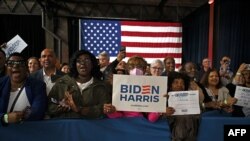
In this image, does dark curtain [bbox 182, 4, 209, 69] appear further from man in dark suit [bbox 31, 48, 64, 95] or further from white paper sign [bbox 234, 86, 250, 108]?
man in dark suit [bbox 31, 48, 64, 95]

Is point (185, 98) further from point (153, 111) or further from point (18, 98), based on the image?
point (18, 98)

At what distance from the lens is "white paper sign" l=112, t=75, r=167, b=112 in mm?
2377

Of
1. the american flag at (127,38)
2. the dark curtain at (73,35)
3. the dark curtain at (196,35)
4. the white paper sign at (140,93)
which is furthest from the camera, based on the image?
the dark curtain at (73,35)

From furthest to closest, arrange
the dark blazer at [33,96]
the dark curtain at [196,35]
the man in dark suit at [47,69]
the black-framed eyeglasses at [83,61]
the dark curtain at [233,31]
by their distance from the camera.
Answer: the dark curtain at [196,35], the dark curtain at [233,31], the man in dark suit at [47,69], the black-framed eyeglasses at [83,61], the dark blazer at [33,96]

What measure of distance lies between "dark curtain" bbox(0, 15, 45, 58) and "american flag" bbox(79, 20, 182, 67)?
5.09ft

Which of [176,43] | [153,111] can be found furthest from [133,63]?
[176,43]

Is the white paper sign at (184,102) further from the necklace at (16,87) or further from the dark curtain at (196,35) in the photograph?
the dark curtain at (196,35)

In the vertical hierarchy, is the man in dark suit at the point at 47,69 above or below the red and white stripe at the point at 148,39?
below

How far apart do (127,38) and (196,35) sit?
2.34 m

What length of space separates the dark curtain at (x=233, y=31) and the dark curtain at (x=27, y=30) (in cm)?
578

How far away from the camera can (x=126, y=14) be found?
996cm

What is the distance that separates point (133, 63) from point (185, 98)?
27.2 inches

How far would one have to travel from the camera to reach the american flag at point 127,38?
9.38m

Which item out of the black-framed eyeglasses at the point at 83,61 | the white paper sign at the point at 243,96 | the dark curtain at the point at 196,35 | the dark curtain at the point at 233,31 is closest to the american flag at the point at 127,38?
the dark curtain at the point at 196,35
